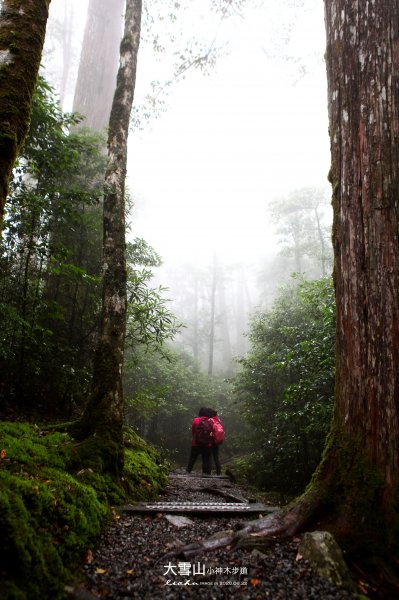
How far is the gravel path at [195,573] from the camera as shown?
2.07 meters

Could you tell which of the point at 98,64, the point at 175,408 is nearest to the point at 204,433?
the point at 175,408

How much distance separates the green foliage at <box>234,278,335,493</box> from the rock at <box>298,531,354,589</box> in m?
3.44

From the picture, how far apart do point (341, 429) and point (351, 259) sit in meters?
1.42

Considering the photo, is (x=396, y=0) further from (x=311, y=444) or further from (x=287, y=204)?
(x=287, y=204)

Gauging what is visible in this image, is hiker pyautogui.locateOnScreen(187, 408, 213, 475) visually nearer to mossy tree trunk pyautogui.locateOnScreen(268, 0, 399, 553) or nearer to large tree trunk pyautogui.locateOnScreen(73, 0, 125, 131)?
mossy tree trunk pyautogui.locateOnScreen(268, 0, 399, 553)

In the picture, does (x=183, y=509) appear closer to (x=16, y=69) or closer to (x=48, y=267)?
(x=16, y=69)

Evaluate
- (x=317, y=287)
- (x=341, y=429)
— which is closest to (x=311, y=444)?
(x=317, y=287)

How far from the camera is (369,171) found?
9.86 feet

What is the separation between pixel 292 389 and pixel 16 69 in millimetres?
6183

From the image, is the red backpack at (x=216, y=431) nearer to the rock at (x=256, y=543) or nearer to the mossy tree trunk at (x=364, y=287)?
the mossy tree trunk at (x=364, y=287)

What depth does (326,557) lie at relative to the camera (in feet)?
7.60

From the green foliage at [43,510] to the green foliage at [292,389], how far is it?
377 cm

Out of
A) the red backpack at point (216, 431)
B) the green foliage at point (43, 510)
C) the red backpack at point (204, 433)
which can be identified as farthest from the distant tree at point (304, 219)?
the green foliage at point (43, 510)

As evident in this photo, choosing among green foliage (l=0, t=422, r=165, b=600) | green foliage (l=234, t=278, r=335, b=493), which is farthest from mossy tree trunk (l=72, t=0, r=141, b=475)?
green foliage (l=234, t=278, r=335, b=493)
